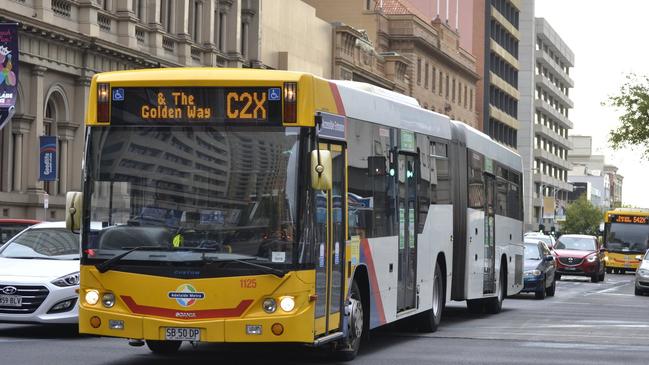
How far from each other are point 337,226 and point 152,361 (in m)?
2.53

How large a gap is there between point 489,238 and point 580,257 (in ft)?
90.0

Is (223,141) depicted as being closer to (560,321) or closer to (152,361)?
(152,361)

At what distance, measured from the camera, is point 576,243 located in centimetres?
5216

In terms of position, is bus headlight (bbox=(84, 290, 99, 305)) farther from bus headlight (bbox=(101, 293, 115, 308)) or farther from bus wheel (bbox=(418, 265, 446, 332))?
bus wheel (bbox=(418, 265, 446, 332))

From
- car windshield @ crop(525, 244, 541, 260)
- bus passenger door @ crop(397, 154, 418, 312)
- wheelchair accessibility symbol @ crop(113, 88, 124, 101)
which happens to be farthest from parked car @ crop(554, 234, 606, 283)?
wheelchair accessibility symbol @ crop(113, 88, 124, 101)

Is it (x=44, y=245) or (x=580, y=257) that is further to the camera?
(x=580, y=257)

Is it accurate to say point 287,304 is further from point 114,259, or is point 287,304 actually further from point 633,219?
point 633,219

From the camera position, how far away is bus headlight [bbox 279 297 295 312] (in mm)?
12891

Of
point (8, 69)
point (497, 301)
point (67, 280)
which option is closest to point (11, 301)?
point (67, 280)

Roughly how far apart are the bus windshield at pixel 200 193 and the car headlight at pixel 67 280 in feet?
13.0

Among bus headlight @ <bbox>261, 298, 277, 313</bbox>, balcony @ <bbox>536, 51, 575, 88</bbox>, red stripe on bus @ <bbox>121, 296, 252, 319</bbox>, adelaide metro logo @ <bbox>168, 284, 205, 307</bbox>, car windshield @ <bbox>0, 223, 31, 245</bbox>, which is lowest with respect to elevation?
red stripe on bus @ <bbox>121, 296, 252, 319</bbox>

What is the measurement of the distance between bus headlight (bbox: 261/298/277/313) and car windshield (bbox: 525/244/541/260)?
21.6 m

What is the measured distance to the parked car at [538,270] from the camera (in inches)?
1300

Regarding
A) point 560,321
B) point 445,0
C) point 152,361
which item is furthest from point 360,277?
point 445,0
